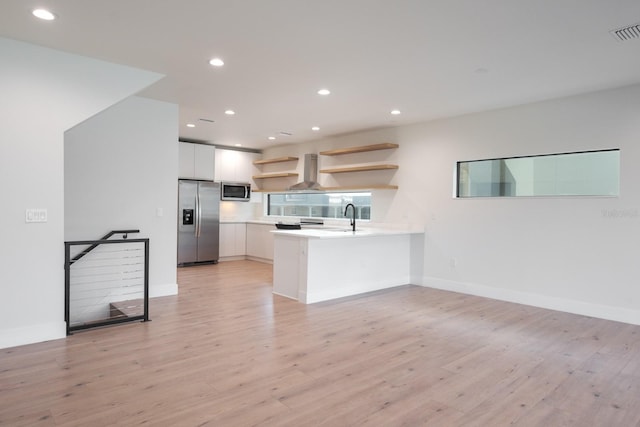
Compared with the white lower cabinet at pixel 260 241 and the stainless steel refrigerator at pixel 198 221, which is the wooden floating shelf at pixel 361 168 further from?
the stainless steel refrigerator at pixel 198 221

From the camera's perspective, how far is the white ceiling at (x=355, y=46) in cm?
274

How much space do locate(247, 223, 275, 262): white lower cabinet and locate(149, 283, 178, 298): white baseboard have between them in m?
3.08

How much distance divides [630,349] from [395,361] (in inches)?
88.3

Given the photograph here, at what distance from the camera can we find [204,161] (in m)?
8.10

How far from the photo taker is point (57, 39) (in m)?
3.35

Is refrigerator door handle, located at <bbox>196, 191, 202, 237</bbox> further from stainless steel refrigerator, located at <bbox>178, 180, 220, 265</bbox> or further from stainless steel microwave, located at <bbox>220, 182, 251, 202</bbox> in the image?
stainless steel microwave, located at <bbox>220, 182, 251, 202</bbox>

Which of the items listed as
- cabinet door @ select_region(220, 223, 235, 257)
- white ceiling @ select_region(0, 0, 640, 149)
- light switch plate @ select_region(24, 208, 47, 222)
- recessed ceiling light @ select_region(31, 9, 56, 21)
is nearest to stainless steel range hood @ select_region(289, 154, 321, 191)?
cabinet door @ select_region(220, 223, 235, 257)

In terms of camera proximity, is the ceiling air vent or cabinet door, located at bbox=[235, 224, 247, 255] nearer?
the ceiling air vent

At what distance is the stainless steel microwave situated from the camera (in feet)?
28.4

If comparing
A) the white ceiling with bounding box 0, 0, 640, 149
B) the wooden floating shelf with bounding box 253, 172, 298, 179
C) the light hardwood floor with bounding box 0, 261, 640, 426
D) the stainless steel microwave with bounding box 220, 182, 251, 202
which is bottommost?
the light hardwood floor with bounding box 0, 261, 640, 426

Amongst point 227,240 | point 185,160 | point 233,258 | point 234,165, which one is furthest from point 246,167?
point 233,258

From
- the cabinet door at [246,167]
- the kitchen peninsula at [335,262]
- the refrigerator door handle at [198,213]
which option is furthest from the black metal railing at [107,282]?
the cabinet door at [246,167]

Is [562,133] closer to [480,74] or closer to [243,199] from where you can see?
[480,74]

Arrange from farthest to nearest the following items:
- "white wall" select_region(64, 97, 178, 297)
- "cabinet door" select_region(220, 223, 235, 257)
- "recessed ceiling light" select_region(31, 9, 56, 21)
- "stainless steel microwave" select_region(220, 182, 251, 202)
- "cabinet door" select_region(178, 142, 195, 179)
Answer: "stainless steel microwave" select_region(220, 182, 251, 202)
"cabinet door" select_region(220, 223, 235, 257)
"cabinet door" select_region(178, 142, 195, 179)
"white wall" select_region(64, 97, 178, 297)
"recessed ceiling light" select_region(31, 9, 56, 21)
